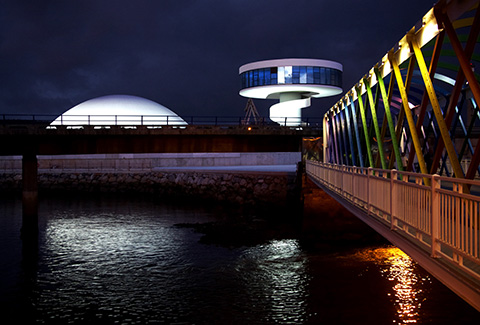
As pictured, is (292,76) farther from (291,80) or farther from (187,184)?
(187,184)

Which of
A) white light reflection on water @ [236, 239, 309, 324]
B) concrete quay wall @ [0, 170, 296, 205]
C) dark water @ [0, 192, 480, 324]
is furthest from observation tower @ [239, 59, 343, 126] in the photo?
white light reflection on water @ [236, 239, 309, 324]

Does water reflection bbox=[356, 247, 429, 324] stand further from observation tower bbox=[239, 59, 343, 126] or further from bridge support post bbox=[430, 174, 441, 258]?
observation tower bbox=[239, 59, 343, 126]

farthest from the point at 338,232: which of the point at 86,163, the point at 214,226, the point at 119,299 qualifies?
the point at 86,163

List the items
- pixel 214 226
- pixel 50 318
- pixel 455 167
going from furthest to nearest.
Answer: pixel 214 226 < pixel 50 318 < pixel 455 167

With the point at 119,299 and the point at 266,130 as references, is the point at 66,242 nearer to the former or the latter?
the point at 119,299

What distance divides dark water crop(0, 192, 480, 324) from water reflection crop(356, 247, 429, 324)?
41 mm

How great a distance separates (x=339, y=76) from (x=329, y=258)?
230 ft

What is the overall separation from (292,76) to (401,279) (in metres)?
68.6

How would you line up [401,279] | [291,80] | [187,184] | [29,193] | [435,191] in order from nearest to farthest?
[435,191] → [401,279] → [29,193] → [187,184] → [291,80]

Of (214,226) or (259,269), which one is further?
(214,226)

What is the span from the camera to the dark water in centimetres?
1759

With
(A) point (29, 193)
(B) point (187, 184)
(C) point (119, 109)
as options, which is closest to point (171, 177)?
(B) point (187, 184)

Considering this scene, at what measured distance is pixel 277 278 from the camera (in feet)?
72.9

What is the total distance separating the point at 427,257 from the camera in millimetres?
8547
